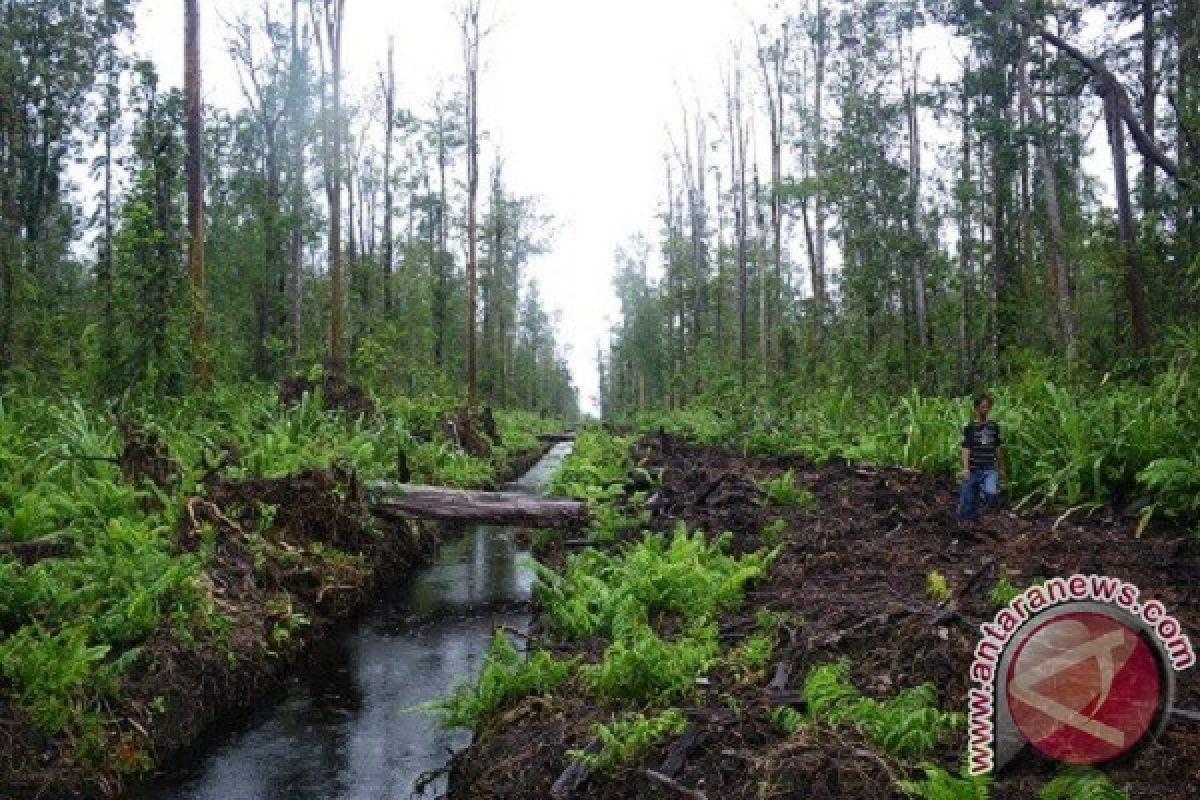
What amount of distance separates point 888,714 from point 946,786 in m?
0.66

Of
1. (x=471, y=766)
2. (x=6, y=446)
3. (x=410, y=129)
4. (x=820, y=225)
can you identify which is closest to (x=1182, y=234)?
(x=820, y=225)

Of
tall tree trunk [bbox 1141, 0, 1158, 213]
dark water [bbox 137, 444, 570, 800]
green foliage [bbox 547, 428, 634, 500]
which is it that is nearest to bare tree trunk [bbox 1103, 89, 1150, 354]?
tall tree trunk [bbox 1141, 0, 1158, 213]

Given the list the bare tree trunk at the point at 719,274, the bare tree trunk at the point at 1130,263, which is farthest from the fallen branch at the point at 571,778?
the bare tree trunk at the point at 719,274

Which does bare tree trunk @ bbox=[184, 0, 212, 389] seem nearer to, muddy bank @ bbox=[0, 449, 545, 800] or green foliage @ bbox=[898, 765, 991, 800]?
muddy bank @ bbox=[0, 449, 545, 800]

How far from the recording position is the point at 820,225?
2611cm

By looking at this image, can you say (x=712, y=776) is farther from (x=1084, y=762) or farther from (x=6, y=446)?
(x=6, y=446)

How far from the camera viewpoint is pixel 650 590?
630cm

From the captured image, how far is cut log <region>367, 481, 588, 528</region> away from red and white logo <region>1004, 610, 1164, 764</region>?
7371mm

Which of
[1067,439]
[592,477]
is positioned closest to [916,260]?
[592,477]

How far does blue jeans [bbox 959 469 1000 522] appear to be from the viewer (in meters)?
7.92

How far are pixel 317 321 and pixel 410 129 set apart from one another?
8.14 metres

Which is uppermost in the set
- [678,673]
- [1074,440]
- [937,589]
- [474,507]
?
[1074,440]

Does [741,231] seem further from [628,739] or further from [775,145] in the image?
[628,739]

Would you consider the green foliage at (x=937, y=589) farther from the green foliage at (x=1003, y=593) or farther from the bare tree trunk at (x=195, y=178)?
the bare tree trunk at (x=195, y=178)
